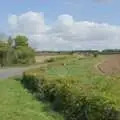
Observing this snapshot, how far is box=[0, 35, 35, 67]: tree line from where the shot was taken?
100 meters

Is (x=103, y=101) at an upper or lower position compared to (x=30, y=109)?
upper

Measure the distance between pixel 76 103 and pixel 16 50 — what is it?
9748 centimetres

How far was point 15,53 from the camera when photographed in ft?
345

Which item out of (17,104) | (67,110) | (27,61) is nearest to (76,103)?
(67,110)

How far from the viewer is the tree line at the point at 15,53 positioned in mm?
100500

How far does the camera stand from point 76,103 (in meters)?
12.7

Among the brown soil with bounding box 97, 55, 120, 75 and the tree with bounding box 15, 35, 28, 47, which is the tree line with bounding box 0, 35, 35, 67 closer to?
the tree with bounding box 15, 35, 28, 47

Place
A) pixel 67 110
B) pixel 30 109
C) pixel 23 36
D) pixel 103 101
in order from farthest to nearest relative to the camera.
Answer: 1. pixel 23 36
2. pixel 30 109
3. pixel 67 110
4. pixel 103 101

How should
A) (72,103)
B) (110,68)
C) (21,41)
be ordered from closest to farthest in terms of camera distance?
(72,103) < (110,68) < (21,41)

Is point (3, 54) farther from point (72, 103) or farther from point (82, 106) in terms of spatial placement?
point (82, 106)

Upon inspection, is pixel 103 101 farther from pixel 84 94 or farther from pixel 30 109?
pixel 30 109

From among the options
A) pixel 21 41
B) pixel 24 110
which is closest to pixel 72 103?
pixel 24 110

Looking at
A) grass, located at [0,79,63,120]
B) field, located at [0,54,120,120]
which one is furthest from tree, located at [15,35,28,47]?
grass, located at [0,79,63,120]

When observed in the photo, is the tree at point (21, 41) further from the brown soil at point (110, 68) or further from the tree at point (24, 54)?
the brown soil at point (110, 68)
